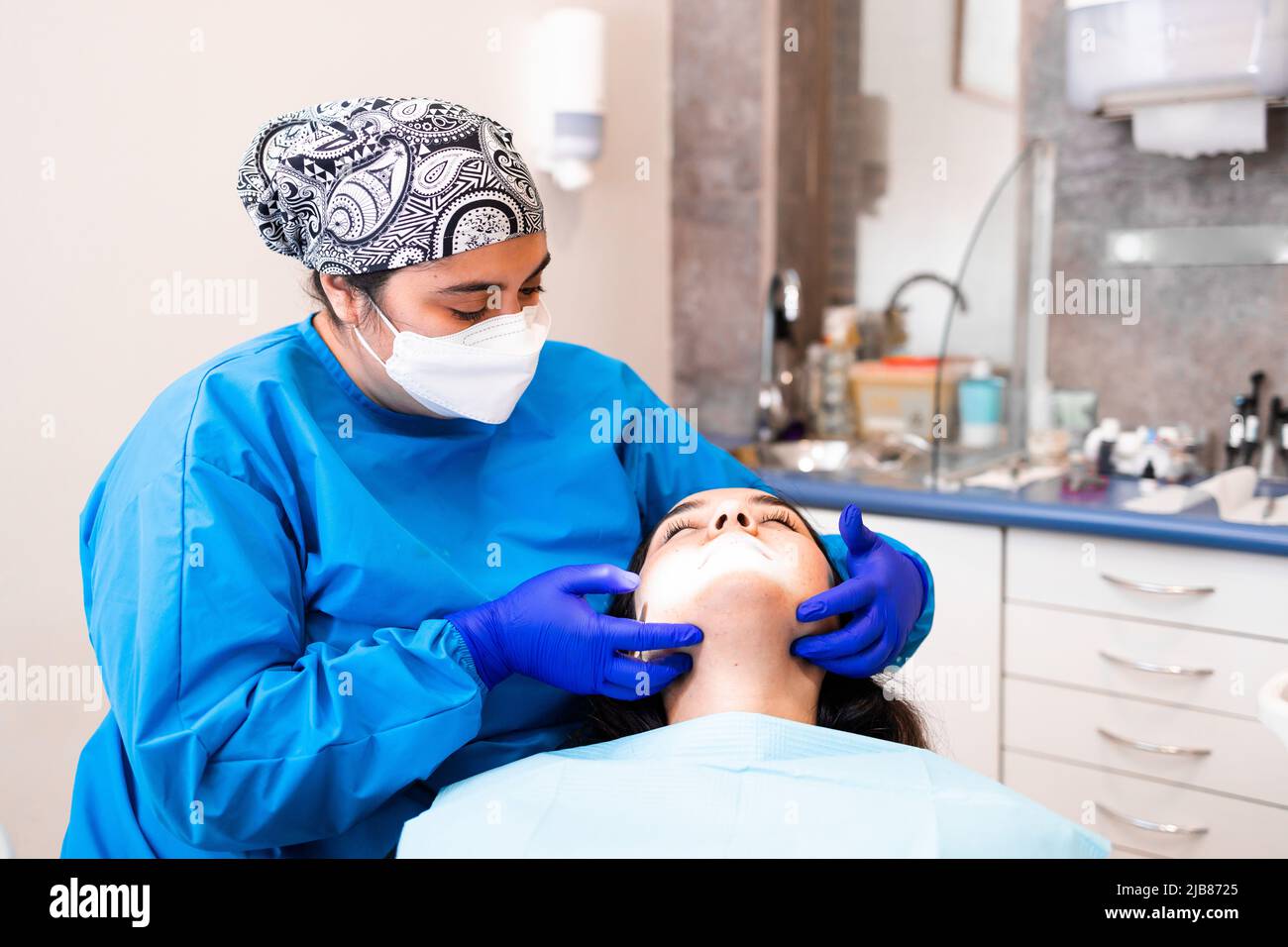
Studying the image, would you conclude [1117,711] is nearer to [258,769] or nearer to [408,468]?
[408,468]

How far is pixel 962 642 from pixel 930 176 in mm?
1209

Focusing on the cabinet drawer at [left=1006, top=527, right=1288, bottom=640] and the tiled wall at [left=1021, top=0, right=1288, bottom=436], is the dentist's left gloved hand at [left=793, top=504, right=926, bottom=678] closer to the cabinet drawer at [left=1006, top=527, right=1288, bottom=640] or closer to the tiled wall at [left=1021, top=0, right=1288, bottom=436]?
the cabinet drawer at [left=1006, top=527, right=1288, bottom=640]

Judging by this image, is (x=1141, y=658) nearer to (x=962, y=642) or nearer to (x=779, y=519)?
(x=962, y=642)

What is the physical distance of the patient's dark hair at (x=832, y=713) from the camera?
1.37 metres

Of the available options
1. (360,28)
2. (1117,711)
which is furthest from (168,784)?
(1117,711)

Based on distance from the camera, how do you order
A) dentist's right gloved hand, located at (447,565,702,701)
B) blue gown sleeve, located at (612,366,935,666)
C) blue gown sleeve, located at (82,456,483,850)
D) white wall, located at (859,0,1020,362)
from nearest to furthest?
blue gown sleeve, located at (82,456,483,850) < dentist's right gloved hand, located at (447,565,702,701) < blue gown sleeve, located at (612,366,935,666) < white wall, located at (859,0,1020,362)

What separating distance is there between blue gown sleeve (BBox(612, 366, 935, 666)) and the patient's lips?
221mm

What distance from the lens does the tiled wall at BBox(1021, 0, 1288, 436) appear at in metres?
2.41

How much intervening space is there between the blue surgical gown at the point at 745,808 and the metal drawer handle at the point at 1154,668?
1045mm

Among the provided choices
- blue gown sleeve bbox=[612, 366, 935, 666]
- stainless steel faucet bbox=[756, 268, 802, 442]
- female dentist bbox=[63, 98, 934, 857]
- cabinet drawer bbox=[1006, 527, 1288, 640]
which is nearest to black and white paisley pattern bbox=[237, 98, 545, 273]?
female dentist bbox=[63, 98, 934, 857]

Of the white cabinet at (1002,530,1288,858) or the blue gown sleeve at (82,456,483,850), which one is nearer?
the blue gown sleeve at (82,456,483,850)

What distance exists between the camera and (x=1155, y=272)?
253cm

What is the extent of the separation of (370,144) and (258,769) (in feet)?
2.15

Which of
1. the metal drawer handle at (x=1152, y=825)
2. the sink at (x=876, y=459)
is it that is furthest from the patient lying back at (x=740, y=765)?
the sink at (x=876, y=459)
